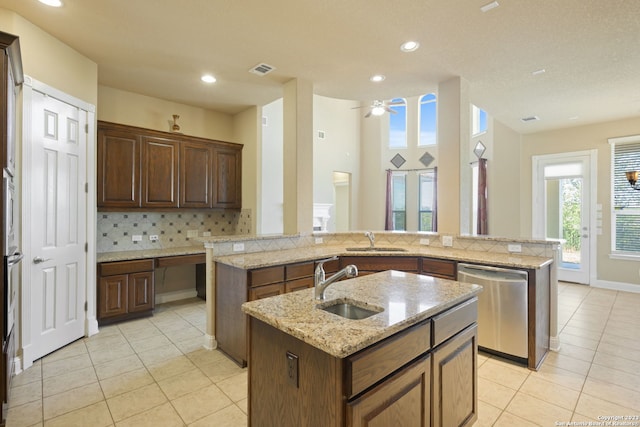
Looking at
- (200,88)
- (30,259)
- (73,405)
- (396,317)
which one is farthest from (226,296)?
(200,88)

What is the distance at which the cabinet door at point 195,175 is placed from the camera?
176 inches

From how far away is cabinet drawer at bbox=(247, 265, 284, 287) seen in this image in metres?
2.66

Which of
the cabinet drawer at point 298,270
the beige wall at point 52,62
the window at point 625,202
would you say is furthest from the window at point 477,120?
the beige wall at point 52,62

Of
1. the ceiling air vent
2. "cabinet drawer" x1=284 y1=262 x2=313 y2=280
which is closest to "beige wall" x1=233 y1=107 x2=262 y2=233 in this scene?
the ceiling air vent

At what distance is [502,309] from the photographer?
9.17 ft

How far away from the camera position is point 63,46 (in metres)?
3.03

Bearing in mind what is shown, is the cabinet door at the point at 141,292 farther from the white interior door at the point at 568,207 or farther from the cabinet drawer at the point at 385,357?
the white interior door at the point at 568,207

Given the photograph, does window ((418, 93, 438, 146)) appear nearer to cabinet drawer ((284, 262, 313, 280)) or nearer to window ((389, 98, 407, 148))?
window ((389, 98, 407, 148))

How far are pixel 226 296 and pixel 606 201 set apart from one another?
6.38m

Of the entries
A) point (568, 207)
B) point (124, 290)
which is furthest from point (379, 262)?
point (568, 207)

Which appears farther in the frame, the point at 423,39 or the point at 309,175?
the point at 309,175

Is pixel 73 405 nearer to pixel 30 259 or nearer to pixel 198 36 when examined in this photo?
pixel 30 259

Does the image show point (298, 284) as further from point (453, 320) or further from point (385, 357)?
point (385, 357)

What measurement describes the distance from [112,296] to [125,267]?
0.34 m
